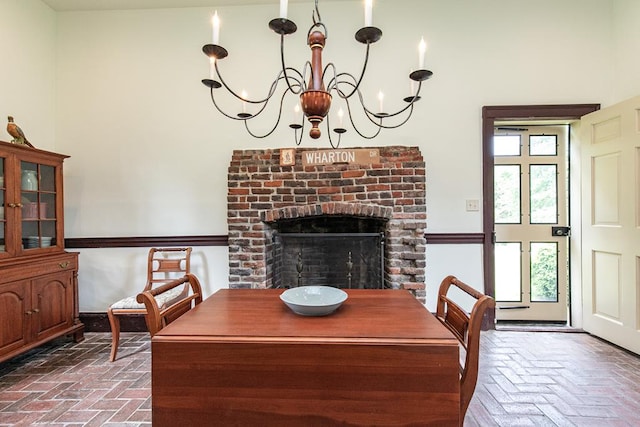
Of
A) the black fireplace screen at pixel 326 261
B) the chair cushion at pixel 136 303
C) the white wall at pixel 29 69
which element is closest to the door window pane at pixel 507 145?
the black fireplace screen at pixel 326 261

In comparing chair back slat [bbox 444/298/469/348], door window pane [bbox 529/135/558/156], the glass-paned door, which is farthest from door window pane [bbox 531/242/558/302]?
chair back slat [bbox 444/298/469/348]

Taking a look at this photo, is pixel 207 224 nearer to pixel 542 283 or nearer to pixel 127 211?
pixel 127 211

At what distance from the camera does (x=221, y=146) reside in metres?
2.72

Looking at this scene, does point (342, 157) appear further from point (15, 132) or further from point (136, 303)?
point (15, 132)

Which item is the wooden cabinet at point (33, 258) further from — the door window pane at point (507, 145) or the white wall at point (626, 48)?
the white wall at point (626, 48)

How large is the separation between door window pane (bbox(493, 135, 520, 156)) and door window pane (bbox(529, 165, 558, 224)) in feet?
0.72

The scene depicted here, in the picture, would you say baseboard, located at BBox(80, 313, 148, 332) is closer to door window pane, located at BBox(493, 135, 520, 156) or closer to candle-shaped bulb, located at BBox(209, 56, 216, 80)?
candle-shaped bulb, located at BBox(209, 56, 216, 80)

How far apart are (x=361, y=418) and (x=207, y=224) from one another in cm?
216

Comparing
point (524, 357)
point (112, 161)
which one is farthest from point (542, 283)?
point (112, 161)

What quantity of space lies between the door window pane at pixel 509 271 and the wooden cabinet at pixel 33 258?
3.77 m

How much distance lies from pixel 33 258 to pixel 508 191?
13.1ft

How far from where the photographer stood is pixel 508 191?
2.83 metres

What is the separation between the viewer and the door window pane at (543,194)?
9.18 ft

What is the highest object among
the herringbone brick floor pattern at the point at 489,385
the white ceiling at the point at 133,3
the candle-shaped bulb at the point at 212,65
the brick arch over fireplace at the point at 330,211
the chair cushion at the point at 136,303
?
the white ceiling at the point at 133,3
